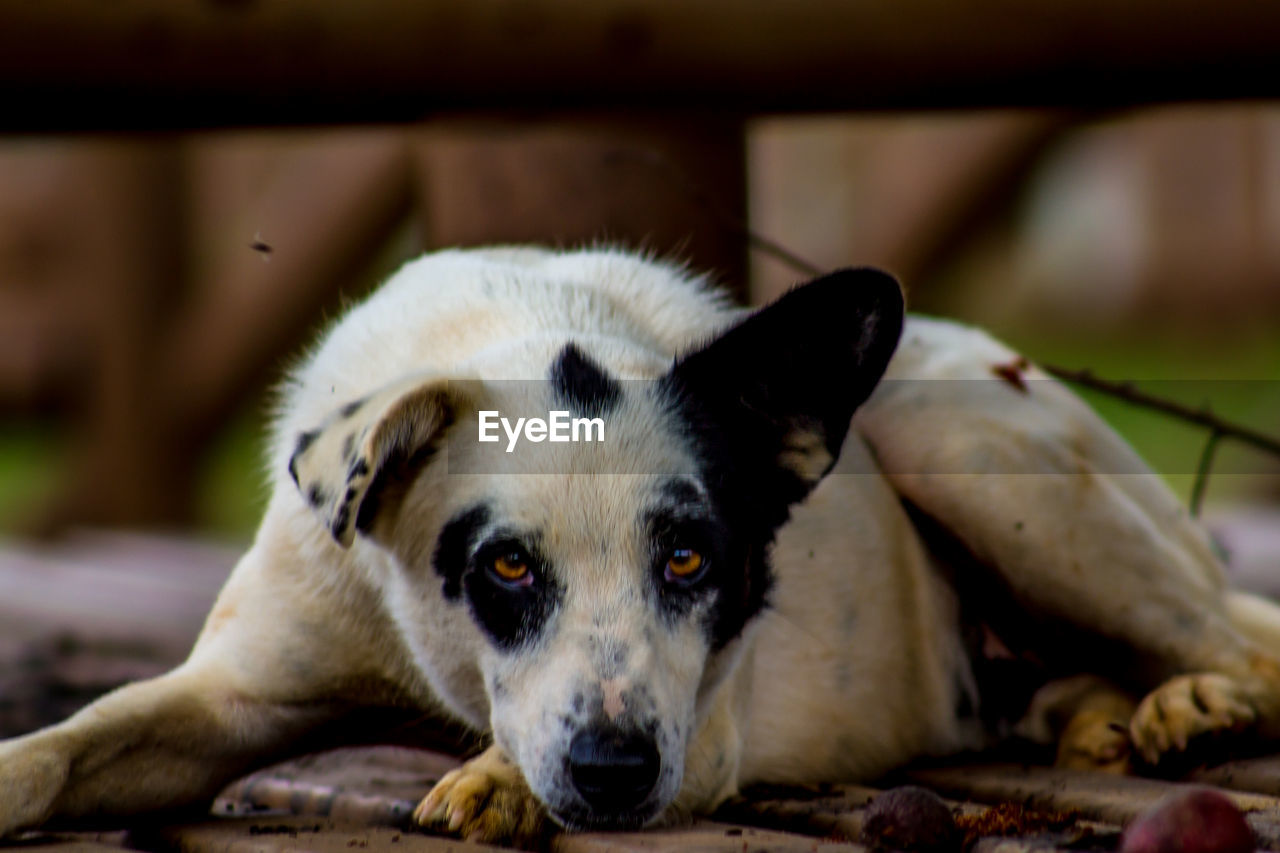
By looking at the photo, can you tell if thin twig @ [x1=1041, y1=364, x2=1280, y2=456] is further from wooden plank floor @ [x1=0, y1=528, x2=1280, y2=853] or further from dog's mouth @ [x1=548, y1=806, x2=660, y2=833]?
dog's mouth @ [x1=548, y1=806, x2=660, y2=833]

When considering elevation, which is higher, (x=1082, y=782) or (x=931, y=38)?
(x=931, y=38)

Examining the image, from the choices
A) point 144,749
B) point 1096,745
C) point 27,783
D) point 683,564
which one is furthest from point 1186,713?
point 27,783

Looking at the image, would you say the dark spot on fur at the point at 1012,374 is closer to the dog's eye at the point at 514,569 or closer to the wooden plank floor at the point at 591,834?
the wooden plank floor at the point at 591,834

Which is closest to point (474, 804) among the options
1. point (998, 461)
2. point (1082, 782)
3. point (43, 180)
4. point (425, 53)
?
point (1082, 782)

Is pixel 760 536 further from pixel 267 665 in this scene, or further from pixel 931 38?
pixel 931 38

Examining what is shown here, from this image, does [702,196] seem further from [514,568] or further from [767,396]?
[514,568]

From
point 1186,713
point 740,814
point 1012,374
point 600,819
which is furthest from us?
point 1012,374
